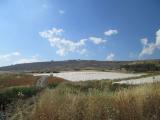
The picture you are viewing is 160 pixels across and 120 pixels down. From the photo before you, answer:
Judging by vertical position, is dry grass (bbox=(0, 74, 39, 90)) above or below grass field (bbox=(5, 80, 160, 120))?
above

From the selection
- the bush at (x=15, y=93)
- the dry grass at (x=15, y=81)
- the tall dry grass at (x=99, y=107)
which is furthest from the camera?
the dry grass at (x=15, y=81)

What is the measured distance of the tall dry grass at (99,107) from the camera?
1005cm

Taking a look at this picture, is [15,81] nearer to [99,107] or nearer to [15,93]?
[15,93]

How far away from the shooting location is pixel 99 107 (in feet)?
33.8

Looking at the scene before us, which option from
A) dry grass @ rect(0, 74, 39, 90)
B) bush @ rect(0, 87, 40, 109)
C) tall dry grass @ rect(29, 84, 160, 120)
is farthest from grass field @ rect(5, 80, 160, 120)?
dry grass @ rect(0, 74, 39, 90)

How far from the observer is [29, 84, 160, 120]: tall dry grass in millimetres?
10055

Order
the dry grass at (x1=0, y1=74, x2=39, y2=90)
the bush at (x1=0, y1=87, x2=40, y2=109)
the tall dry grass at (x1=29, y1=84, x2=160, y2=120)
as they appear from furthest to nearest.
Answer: the dry grass at (x1=0, y1=74, x2=39, y2=90)
the bush at (x1=0, y1=87, x2=40, y2=109)
the tall dry grass at (x1=29, y1=84, x2=160, y2=120)

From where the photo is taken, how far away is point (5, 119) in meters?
11.2

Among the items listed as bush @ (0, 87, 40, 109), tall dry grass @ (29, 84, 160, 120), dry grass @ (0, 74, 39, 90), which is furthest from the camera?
dry grass @ (0, 74, 39, 90)

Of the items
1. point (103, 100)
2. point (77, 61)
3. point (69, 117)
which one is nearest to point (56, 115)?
point (69, 117)

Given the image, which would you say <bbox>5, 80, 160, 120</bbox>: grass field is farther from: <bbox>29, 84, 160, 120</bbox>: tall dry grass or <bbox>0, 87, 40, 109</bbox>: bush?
<bbox>0, 87, 40, 109</bbox>: bush

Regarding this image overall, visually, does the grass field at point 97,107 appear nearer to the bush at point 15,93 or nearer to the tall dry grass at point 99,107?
the tall dry grass at point 99,107

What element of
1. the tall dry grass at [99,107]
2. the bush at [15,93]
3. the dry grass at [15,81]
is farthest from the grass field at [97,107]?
the dry grass at [15,81]

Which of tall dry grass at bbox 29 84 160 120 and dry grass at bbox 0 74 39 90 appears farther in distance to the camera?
dry grass at bbox 0 74 39 90
